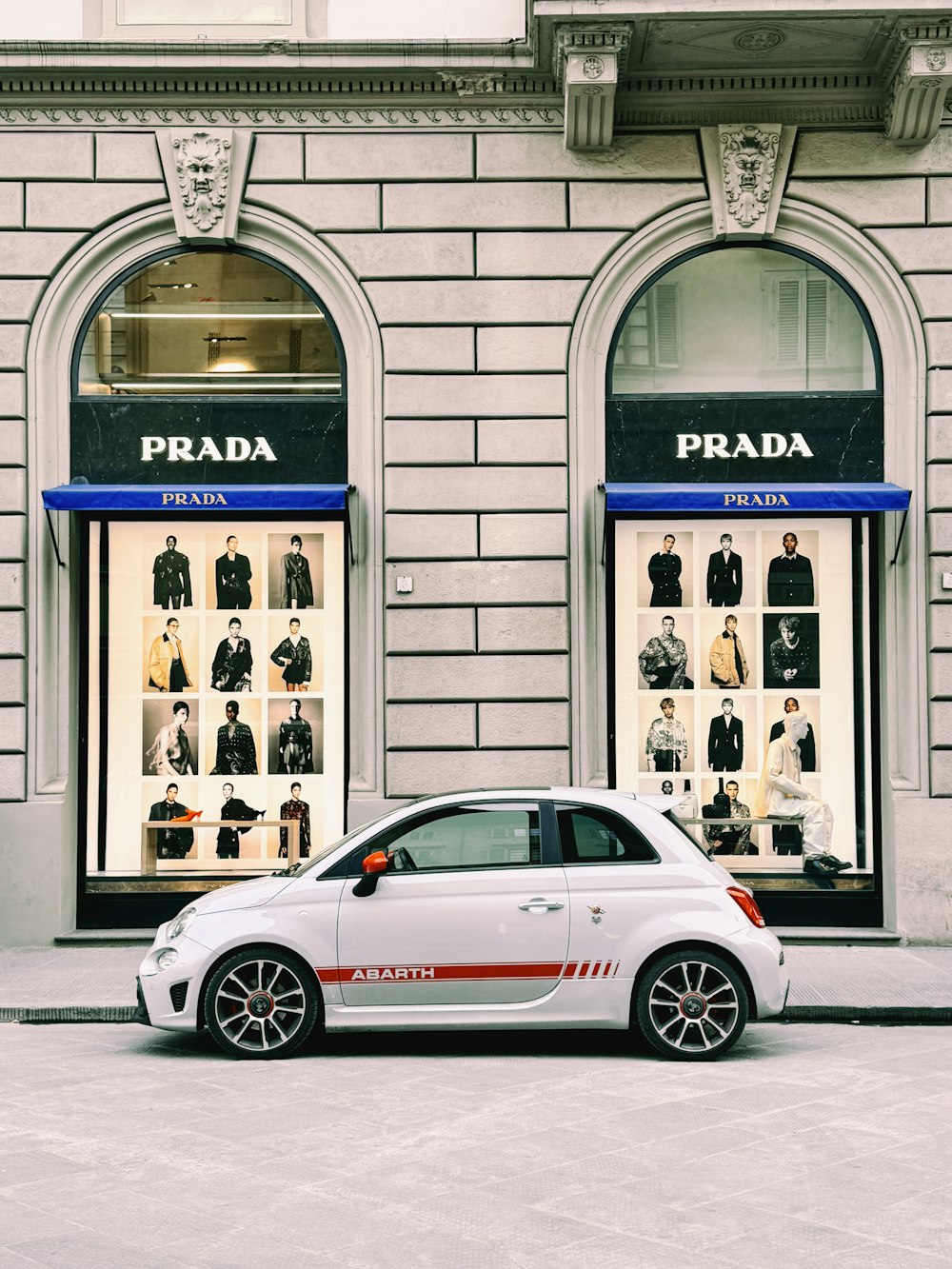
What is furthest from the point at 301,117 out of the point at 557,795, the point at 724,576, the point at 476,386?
the point at 557,795

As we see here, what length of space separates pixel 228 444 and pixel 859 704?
6007 millimetres

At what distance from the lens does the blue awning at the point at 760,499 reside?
11.9 m

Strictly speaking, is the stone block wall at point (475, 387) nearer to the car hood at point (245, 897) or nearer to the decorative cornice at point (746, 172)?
the decorative cornice at point (746, 172)

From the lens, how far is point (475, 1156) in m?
6.01

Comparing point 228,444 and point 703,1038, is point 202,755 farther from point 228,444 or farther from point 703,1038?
point 703,1038

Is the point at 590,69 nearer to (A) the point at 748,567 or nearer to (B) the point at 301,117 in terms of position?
(B) the point at 301,117

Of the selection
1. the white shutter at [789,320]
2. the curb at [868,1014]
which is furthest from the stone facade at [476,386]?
the curb at [868,1014]

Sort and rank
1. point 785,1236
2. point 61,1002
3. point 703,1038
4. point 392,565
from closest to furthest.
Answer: point 785,1236, point 703,1038, point 61,1002, point 392,565

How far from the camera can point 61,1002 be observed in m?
9.55

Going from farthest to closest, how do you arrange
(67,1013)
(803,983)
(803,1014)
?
(803,983) < (67,1013) < (803,1014)

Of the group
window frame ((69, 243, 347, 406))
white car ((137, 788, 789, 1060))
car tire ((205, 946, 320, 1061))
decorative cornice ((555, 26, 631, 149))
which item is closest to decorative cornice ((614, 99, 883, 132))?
decorative cornice ((555, 26, 631, 149))

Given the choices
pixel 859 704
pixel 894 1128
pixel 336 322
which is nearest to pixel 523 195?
pixel 336 322

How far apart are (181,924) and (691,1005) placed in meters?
3.00

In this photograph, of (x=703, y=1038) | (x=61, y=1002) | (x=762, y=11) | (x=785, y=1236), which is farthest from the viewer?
(x=762, y=11)
